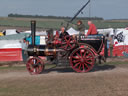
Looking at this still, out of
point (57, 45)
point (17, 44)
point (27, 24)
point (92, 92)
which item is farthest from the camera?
point (27, 24)

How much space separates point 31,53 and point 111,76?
335 cm

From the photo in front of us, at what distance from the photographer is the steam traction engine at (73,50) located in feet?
34.4

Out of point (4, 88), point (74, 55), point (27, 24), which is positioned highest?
point (27, 24)

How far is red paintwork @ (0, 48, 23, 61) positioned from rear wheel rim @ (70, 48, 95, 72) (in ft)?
22.6

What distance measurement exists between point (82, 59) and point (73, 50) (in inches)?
20.0

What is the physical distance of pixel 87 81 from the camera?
346 inches

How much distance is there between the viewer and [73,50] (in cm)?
1055

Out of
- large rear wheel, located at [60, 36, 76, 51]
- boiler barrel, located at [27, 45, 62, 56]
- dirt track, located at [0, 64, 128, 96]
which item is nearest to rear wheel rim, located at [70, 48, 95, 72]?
large rear wheel, located at [60, 36, 76, 51]

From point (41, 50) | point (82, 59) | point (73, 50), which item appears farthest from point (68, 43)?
point (41, 50)

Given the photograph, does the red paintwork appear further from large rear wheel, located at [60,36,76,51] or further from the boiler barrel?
large rear wheel, located at [60,36,76,51]

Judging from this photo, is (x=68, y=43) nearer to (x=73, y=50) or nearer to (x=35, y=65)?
(x=73, y=50)

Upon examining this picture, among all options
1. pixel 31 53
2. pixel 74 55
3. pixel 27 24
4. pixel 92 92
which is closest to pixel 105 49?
Answer: pixel 74 55

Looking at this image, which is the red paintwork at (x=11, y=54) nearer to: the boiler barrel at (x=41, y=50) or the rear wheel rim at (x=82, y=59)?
the boiler barrel at (x=41, y=50)

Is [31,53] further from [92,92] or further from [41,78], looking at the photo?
[92,92]
